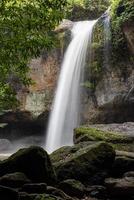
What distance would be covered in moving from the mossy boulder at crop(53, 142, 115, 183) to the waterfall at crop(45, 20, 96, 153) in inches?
390

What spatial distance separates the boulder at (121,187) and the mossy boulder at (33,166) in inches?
49.6

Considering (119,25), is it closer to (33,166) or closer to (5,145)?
(5,145)

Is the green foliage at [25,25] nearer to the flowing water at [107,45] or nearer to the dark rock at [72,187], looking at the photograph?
the dark rock at [72,187]

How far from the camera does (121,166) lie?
9.88m

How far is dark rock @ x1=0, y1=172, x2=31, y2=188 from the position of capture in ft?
26.8

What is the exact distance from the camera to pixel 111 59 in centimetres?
1958

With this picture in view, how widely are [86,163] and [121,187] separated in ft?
4.44

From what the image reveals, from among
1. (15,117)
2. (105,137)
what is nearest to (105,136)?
(105,137)

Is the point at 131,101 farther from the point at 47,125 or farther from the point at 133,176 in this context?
the point at 133,176

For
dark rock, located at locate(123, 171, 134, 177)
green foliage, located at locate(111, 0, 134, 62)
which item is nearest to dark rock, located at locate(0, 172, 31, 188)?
dark rock, located at locate(123, 171, 134, 177)

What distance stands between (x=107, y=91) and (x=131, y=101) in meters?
1.49

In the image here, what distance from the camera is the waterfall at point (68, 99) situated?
20.1 m

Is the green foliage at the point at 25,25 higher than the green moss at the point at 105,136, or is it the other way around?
the green foliage at the point at 25,25

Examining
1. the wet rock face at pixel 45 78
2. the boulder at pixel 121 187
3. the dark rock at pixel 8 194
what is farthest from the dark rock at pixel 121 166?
the wet rock face at pixel 45 78
